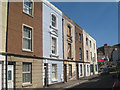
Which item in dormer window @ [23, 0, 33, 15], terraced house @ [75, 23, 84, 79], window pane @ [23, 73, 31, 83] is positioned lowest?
window pane @ [23, 73, 31, 83]

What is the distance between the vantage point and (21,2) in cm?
1366

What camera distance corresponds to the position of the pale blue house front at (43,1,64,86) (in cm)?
1672

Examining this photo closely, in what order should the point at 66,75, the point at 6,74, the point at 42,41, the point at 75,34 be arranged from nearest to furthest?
the point at 6,74 → the point at 42,41 → the point at 66,75 → the point at 75,34

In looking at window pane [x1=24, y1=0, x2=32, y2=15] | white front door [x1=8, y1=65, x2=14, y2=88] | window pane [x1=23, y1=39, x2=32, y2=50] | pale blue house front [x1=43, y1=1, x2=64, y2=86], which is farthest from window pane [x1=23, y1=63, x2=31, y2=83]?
window pane [x1=24, y1=0, x2=32, y2=15]

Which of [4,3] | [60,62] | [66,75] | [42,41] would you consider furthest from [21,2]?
[66,75]

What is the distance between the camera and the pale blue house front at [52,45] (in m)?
16.7

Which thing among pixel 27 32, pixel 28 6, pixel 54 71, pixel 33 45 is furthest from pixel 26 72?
pixel 28 6

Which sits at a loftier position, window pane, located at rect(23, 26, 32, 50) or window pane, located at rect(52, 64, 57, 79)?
window pane, located at rect(23, 26, 32, 50)

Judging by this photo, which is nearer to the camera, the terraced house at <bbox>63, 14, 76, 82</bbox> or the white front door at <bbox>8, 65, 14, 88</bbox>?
the white front door at <bbox>8, 65, 14, 88</bbox>

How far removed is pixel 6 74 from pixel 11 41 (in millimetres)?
2490

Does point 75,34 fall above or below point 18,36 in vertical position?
above

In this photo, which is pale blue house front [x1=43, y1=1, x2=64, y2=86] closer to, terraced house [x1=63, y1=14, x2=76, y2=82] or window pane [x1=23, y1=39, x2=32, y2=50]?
terraced house [x1=63, y1=14, x2=76, y2=82]

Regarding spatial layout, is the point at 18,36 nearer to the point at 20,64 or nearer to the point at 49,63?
the point at 20,64

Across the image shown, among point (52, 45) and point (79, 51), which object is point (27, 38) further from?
point (79, 51)
